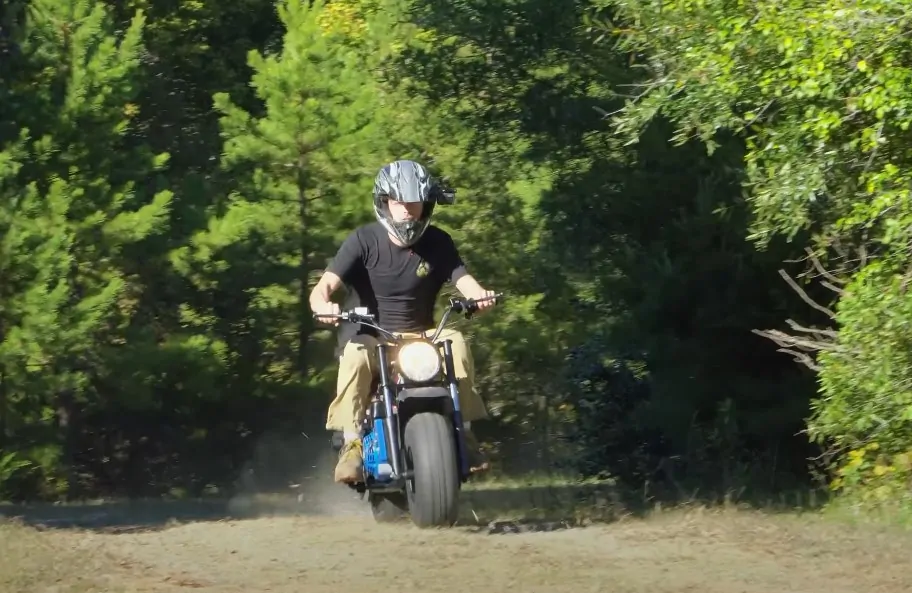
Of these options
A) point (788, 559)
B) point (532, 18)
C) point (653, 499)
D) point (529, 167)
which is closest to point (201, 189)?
point (529, 167)

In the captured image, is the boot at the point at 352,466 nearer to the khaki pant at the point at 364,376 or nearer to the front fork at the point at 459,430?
the khaki pant at the point at 364,376

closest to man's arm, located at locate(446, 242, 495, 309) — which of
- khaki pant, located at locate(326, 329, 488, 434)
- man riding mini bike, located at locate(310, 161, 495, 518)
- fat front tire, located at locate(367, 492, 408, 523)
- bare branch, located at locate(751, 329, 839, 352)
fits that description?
man riding mini bike, located at locate(310, 161, 495, 518)

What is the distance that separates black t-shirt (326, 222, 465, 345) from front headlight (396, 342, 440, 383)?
1.81 ft

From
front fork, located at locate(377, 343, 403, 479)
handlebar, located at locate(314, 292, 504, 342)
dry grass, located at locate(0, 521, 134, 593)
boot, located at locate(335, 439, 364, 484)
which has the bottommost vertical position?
dry grass, located at locate(0, 521, 134, 593)

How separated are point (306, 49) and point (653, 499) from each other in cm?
1068

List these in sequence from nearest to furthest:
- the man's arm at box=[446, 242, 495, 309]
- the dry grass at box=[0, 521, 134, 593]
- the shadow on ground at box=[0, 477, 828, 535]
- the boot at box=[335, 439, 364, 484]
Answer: the dry grass at box=[0, 521, 134, 593], the boot at box=[335, 439, 364, 484], the man's arm at box=[446, 242, 495, 309], the shadow on ground at box=[0, 477, 828, 535]

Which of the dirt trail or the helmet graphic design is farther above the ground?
the helmet graphic design

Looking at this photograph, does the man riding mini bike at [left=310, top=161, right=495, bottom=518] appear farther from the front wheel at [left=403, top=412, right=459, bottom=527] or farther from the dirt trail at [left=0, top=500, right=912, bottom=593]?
the dirt trail at [left=0, top=500, right=912, bottom=593]

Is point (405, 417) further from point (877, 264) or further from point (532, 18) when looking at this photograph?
point (532, 18)

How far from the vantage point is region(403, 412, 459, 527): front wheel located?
8.47m

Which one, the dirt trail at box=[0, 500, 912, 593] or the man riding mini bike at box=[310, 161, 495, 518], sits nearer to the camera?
the dirt trail at box=[0, 500, 912, 593]

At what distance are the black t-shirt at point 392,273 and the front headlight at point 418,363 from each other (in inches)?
21.7

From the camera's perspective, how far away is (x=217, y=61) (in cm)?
2886

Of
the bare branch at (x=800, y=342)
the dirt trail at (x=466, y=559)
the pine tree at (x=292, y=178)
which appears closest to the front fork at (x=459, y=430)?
the dirt trail at (x=466, y=559)
